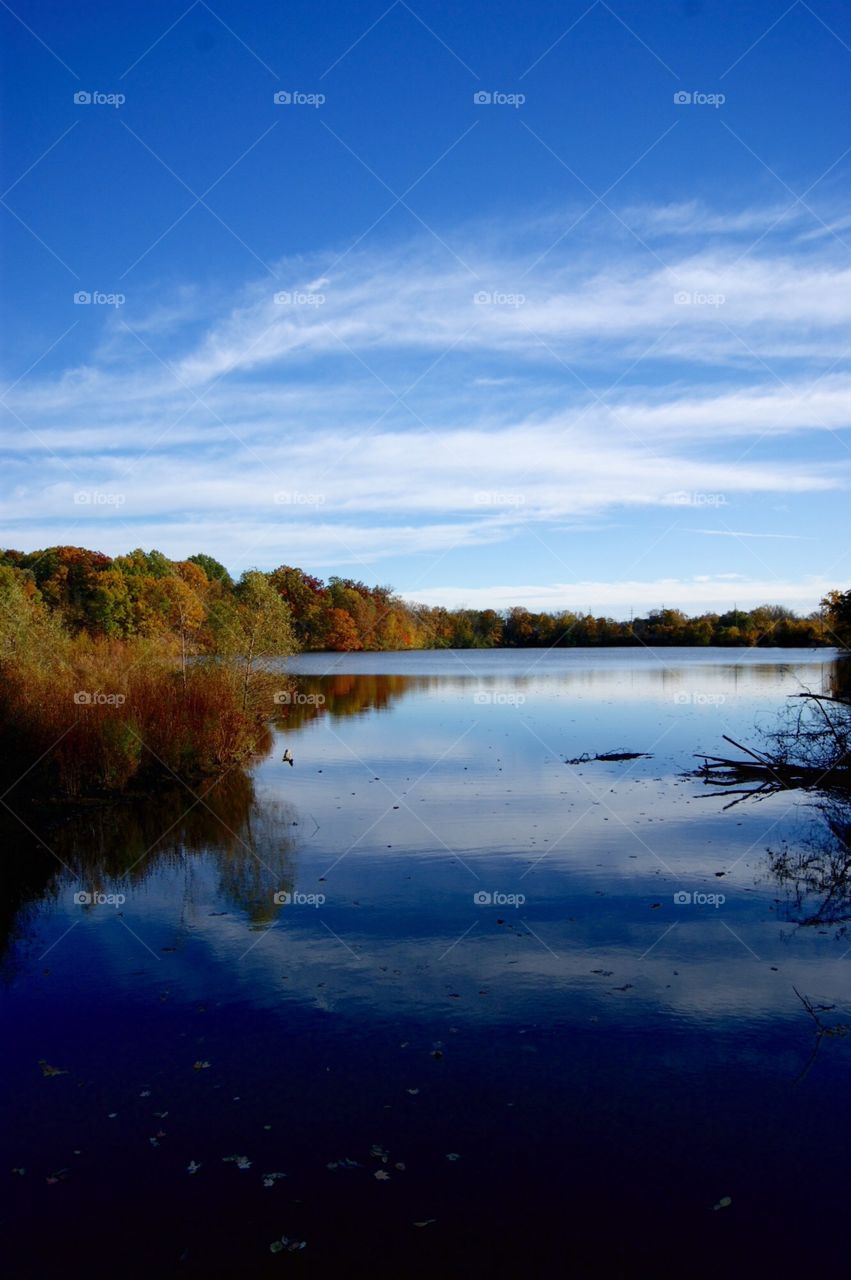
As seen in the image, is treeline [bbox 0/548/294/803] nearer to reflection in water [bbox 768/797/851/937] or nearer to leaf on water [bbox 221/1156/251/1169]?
leaf on water [bbox 221/1156/251/1169]

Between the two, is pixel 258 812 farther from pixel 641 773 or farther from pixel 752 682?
pixel 752 682

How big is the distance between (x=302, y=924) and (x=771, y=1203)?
22.1ft

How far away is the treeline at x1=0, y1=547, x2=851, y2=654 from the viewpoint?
115ft

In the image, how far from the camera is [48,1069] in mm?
7738

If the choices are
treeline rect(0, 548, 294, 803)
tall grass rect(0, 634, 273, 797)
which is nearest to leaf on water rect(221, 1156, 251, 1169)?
treeline rect(0, 548, 294, 803)

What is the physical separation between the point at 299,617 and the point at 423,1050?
83934mm

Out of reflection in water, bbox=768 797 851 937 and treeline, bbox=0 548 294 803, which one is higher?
treeline, bbox=0 548 294 803

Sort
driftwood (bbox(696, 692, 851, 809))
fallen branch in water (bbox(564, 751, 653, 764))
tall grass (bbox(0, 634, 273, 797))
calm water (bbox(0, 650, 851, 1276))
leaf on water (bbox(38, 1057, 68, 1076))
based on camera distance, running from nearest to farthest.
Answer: calm water (bbox(0, 650, 851, 1276)) → leaf on water (bbox(38, 1057, 68, 1076)) → tall grass (bbox(0, 634, 273, 797)) → driftwood (bbox(696, 692, 851, 809)) → fallen branch in water (bbox(564, 751, 653, 764))

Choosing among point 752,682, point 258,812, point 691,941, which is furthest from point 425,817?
point 752,682

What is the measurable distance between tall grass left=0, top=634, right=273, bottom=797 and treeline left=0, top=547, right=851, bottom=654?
337cm

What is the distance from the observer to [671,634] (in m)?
131

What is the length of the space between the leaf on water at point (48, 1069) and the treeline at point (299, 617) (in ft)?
70.9

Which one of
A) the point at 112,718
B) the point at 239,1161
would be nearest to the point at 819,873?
the point at 239,1161

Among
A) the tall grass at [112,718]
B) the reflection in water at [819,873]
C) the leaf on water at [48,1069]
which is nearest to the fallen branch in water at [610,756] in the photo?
the reflection in water at [819,873]
